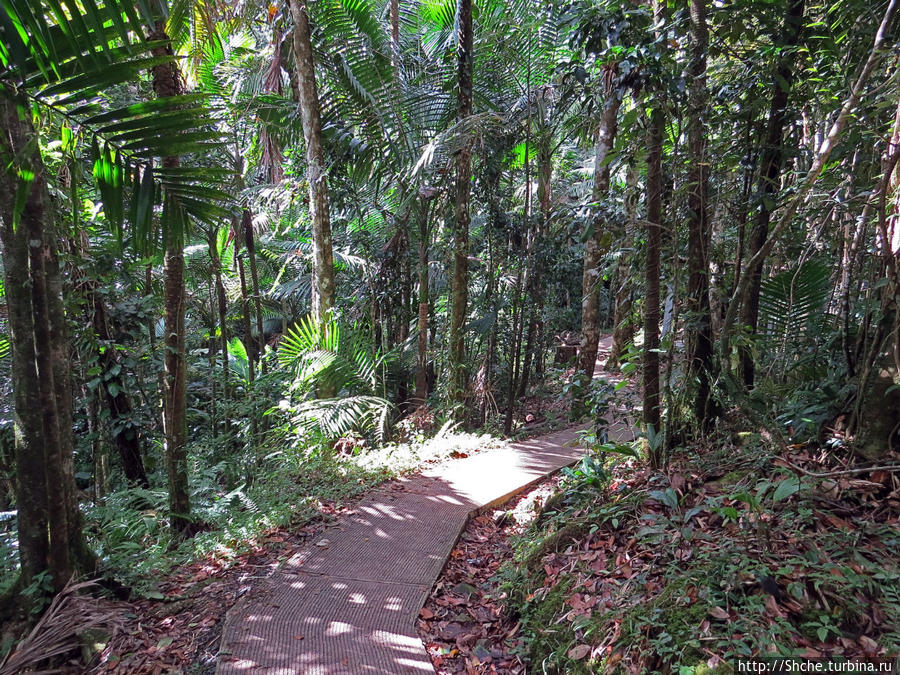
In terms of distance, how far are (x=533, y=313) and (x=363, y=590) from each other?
5499 mm

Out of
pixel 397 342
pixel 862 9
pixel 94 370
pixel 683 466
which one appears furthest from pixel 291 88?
pixel 683 466

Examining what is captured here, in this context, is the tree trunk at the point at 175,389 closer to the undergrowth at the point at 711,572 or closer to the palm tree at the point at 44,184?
the palm tree at the point at 44,184

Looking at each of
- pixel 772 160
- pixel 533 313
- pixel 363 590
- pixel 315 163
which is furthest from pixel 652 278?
pixel 315 163

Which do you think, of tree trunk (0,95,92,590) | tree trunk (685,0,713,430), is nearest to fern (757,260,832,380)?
tree trunk (685,0,713,430)

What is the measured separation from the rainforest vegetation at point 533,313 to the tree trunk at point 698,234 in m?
0.02

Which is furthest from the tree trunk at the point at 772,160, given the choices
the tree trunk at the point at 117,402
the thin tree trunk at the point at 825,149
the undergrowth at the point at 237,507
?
the tree trunk at the point at 117,402

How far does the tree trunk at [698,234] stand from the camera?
3.71m

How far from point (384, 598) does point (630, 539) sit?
5.20 feet

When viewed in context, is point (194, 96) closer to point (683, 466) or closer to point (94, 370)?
point (683, 466)

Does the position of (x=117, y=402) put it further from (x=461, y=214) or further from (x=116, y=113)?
(x=116, y=113)

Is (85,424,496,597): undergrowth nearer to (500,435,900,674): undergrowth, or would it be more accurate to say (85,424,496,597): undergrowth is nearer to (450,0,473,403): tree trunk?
(450,0,473,403): tree trunk

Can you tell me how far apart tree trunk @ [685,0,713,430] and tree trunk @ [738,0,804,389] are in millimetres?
351

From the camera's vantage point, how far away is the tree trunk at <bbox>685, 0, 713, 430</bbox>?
3713 millimetres

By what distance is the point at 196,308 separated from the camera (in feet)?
40.0
